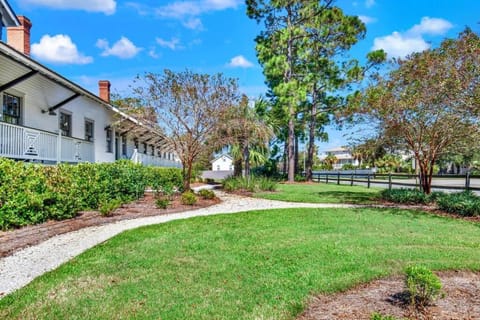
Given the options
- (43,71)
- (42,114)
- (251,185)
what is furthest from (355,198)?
(42,114)

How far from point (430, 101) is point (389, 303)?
9.16m

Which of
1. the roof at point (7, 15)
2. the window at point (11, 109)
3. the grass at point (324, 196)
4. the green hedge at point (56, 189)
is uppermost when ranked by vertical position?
the roof at point (7, 15)

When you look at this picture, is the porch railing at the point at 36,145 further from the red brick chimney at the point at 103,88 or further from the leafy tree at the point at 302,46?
the leafy tree at the point at 302,46

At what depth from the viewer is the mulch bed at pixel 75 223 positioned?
6.44m

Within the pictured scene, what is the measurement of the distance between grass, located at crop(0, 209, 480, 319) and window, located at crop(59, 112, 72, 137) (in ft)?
28.7

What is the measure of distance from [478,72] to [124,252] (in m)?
9.59

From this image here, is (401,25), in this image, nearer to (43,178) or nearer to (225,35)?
(225,35)

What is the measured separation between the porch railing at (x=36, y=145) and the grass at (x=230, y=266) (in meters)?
5.02

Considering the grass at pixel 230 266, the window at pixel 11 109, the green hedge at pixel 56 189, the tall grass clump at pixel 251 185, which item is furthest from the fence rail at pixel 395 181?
the window at pixel 11 109

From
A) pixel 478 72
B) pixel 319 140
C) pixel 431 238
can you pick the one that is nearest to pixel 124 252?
pixel 431 238

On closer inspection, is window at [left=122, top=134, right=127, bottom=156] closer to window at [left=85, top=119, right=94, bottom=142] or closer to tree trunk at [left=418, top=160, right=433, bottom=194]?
window at [left=85, top=119, right=94, bottom=142]

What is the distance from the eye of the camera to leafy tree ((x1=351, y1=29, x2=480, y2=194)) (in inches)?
367

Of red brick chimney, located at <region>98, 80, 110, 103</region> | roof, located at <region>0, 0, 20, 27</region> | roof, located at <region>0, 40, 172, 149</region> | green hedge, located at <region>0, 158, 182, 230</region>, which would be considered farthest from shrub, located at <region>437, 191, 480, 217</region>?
roof, located at <region>0, 0, 20, 27</region>

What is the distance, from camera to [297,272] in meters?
4.71
